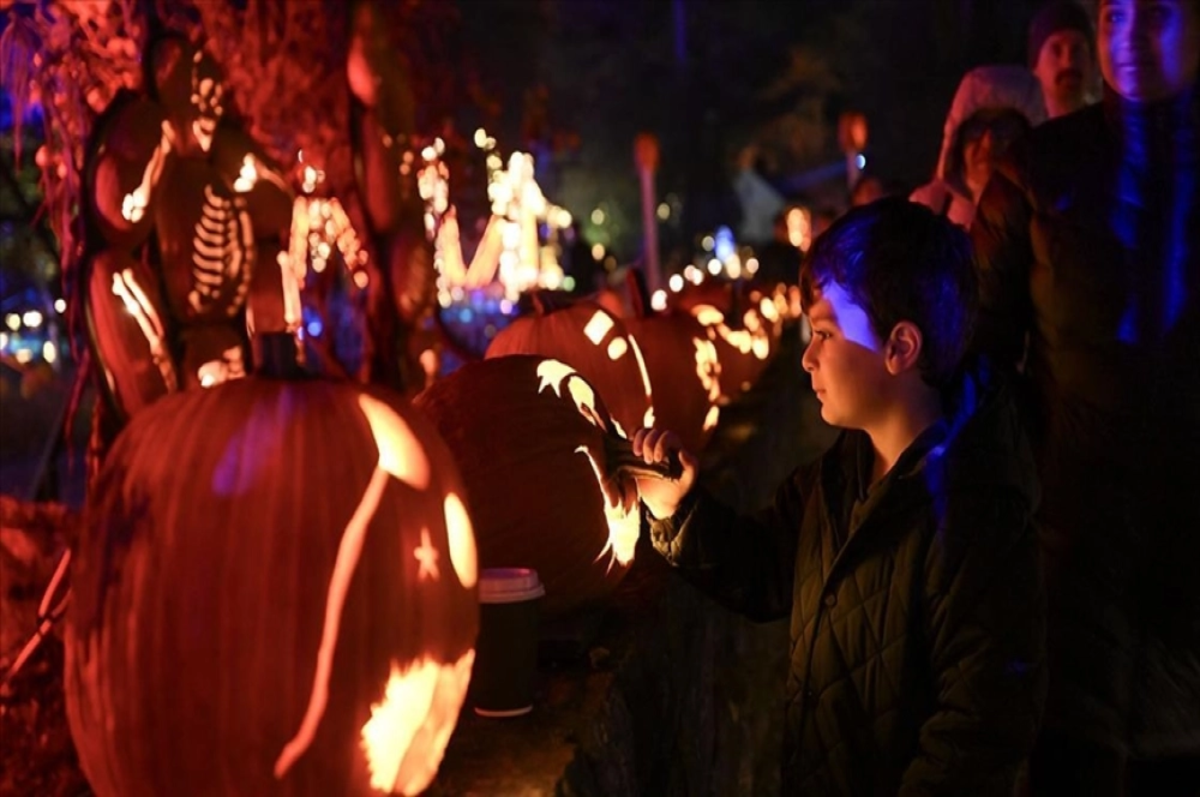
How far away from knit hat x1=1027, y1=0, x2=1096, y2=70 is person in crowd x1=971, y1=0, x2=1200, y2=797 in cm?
178

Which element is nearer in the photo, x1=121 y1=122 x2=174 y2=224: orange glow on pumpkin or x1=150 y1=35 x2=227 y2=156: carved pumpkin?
x1=121 y1=122 x2=174 y2=224: orange glow on pumpkin

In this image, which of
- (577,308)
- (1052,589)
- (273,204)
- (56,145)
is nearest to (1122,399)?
(1052,589)

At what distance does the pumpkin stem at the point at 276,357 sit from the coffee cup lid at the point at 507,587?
17.5 inches

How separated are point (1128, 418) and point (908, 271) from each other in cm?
85

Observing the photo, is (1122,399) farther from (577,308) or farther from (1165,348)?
(577,308)

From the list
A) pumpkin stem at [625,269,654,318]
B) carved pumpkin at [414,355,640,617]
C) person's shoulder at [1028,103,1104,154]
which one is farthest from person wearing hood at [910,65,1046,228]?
carved pumpkin at [414,355,640,617]

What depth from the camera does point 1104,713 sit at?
103 inches

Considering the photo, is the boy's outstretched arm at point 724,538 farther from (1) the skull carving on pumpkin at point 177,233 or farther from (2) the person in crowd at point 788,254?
(2) the person in crowd at point 788,254

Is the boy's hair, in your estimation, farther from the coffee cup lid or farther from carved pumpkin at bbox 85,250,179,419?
carved pumpkin at bbox 85,250,179,419

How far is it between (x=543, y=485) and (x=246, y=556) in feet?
2.81

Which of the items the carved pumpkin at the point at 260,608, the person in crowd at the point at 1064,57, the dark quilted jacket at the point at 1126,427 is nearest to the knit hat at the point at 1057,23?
the person in crowd at the point at 1064,57

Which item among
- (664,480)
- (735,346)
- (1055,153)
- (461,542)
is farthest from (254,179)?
(461,542)

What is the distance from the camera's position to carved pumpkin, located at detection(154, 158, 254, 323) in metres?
4.19

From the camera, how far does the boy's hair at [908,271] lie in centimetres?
205
